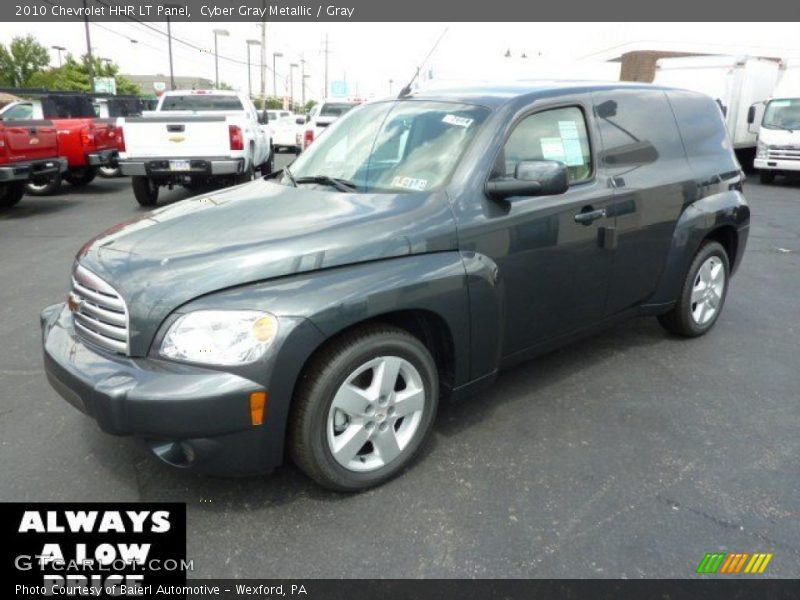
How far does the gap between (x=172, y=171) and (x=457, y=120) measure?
7935mm

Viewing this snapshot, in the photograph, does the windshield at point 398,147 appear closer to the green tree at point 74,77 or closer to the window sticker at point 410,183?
the window sticker at point 410,183

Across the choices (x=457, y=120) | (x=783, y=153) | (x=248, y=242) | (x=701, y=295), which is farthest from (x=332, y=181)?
(x=783, y=153)

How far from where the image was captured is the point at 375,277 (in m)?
2.78

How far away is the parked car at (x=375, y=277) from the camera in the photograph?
8.29ft

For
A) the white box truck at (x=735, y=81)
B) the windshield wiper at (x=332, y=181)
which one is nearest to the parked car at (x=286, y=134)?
the white box truck at (x=735, y=81)

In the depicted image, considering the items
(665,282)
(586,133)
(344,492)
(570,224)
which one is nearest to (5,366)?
(344,492)

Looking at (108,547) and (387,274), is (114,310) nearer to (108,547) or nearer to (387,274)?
(108,547)

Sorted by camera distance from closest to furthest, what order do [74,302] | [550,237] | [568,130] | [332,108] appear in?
[74,302] → [550,237] → [568,130] → [332,108]

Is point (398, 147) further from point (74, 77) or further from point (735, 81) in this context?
point (74, 77)

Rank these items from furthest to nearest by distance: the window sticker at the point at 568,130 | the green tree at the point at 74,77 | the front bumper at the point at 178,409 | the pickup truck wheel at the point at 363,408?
the green tree at the point at 74,77 < the window sticker at the point at 568,130 < the pickup truck wheel at the point at 363,408 < the front bumper at the point at 178,409

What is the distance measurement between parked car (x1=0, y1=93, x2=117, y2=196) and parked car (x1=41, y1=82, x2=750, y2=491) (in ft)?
34.0

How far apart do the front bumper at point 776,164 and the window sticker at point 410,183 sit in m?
15.3

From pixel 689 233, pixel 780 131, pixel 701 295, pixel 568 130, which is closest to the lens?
pixel 568 130

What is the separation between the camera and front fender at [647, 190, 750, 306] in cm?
431
